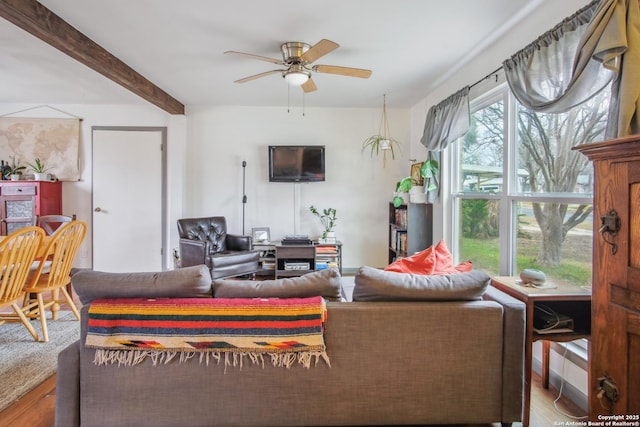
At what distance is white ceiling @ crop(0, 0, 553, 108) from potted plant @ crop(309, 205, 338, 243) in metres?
1.59

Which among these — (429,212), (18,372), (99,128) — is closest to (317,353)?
(18,372)

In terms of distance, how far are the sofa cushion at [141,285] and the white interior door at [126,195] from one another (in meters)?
3.34

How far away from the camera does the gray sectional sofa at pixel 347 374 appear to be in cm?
139

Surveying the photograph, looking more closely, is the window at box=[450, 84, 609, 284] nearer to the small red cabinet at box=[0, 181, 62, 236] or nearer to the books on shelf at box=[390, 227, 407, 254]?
the books on shelf at box=[390, 227, 407, 254]

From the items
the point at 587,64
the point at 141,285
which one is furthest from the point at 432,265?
the point at 141,285

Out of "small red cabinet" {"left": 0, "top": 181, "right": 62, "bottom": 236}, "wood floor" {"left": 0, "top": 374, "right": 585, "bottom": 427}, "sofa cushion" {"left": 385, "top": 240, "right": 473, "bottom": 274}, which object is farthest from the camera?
"small red cabinet" {"left": 0, "top": 181, "right": 62, "bottom": 236}

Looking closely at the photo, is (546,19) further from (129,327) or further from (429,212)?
(129,327)

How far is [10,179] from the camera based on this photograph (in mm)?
4105

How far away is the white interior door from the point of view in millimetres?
4477

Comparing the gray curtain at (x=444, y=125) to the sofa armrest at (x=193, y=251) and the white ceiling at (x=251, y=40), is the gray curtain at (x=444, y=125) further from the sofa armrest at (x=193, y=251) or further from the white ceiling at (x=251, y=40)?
the sofa armrest at (x=193, y=251)

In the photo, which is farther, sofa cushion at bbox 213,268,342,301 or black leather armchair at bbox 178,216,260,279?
black leather armchair at bbox 178,216,260,279

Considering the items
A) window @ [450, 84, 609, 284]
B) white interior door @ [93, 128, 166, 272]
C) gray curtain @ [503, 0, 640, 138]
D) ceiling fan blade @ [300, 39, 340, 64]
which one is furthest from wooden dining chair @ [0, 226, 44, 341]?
window @ [450, 84, 609, 284]

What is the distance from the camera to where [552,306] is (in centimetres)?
170

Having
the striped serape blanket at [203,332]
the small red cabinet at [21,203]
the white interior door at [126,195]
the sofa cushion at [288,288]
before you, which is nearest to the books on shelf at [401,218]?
the sofa cushion at [288,288]
